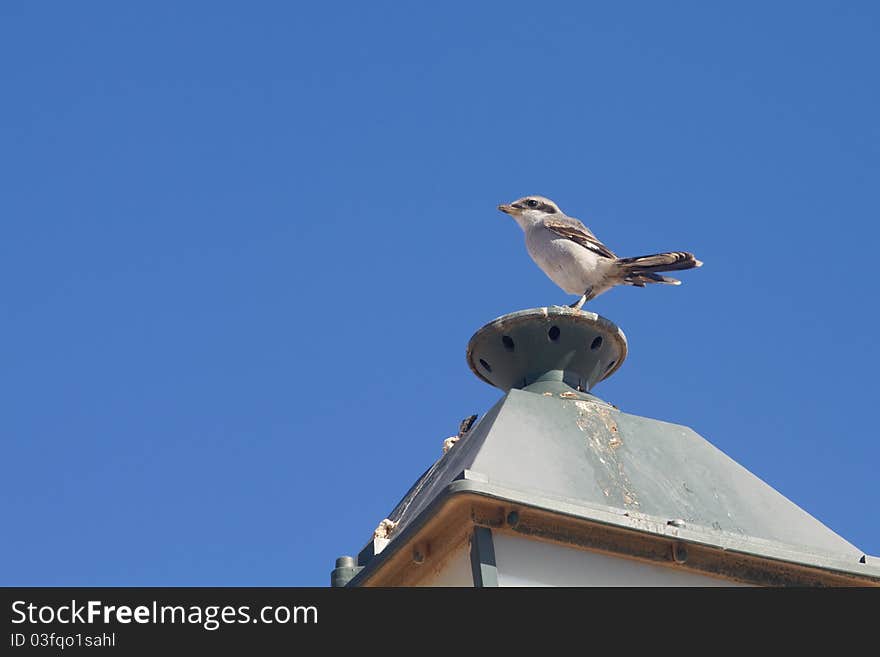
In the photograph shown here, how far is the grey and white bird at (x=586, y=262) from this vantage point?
867 centimetres

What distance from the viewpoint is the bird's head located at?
10.0 metres

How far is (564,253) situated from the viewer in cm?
902

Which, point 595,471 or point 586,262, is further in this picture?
point 586,262

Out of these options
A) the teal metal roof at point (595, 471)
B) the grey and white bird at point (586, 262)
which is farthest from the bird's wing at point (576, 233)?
the teal metal roof at point (595, 471)

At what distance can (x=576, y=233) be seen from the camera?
9.23 m

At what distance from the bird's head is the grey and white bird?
0.41 meters

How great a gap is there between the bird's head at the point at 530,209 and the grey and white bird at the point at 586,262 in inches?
16.2

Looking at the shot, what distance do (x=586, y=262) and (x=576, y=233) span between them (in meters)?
0.43

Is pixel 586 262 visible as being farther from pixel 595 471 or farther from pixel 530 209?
pixel 595 471

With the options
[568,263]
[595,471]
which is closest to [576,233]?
[568,263]
